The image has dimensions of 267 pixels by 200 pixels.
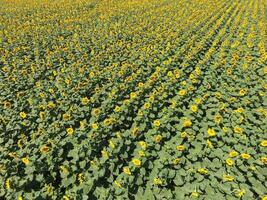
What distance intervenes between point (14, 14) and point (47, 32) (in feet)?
19.9

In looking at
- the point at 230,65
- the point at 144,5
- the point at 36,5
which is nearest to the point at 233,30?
the point at 230,65

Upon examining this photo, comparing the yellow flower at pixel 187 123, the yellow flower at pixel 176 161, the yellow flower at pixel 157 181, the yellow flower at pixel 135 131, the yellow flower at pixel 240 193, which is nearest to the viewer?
the yellow flower at pixel 240 193

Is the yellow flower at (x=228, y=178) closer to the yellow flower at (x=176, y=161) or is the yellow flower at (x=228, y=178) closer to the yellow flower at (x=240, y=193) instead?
the yellow flower at (x=240, y=193)

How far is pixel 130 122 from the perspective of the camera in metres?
5.37

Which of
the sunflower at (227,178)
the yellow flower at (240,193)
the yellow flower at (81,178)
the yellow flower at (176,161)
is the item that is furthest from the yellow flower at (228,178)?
the yellow flower at (81,178)

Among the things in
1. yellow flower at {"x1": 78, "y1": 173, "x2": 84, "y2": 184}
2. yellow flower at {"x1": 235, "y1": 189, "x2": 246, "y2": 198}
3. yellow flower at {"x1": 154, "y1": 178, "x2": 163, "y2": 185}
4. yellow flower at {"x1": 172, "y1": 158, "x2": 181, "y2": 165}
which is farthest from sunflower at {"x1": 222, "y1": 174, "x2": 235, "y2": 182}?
yellow flower at {"x1": 78, "y1": 173, "x2": 84, "y2": 184}

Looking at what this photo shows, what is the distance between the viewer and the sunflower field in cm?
362

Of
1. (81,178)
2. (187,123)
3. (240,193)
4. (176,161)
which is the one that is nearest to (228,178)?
(240,193)

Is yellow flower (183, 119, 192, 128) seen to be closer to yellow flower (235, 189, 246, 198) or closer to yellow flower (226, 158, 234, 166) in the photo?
yellow flower (226, 158, 234, 166)

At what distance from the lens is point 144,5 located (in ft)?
60.7

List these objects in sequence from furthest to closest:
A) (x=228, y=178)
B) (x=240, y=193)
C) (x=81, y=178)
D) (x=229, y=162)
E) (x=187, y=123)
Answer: (x=187, y=123), (x=229, y=162), (x=81, y=178), (x=228, y=178), (x=240, y=193)

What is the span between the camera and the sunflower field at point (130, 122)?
3617 mm

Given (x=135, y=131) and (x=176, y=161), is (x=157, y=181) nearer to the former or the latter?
(x=176, y=161)

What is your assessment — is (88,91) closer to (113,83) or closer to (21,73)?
(113,83)
